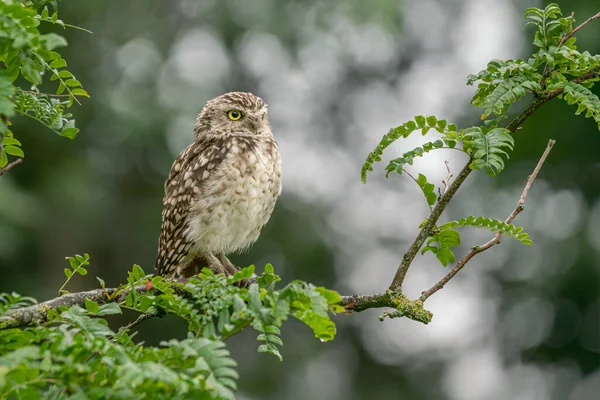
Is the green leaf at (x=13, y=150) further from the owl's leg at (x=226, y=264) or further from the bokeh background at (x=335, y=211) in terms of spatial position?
the bokeh background at (x=335, y=211)

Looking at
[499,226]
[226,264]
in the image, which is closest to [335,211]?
[226,264]

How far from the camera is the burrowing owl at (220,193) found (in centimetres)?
518

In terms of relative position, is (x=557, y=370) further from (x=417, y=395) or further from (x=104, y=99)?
(x=104, y=99)

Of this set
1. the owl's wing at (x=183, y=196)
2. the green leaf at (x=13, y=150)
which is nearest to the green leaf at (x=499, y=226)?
the green leaf at (x=13, y=150)

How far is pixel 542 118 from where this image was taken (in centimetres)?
1224

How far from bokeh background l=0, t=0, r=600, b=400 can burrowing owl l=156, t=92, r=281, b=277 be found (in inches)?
226

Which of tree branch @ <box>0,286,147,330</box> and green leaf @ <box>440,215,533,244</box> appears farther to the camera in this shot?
green leaf @ <box>440,215,533,244</box>

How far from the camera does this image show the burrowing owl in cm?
518

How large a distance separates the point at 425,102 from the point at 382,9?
87.3 inches

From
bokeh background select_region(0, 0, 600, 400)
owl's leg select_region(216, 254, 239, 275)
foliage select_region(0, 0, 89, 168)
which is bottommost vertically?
foliage select_region(0, 0, 89, 168)

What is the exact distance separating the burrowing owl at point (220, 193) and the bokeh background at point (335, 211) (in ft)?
18.8

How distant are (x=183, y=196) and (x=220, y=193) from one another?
25cm

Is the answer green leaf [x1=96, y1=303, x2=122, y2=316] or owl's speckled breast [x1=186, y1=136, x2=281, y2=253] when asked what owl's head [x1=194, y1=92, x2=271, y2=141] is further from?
green leaf [x1=96, y1=303, x2=122, y2=316]

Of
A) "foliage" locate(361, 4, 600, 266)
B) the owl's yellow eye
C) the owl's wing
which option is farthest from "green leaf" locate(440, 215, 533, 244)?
the owl's yellow eye
